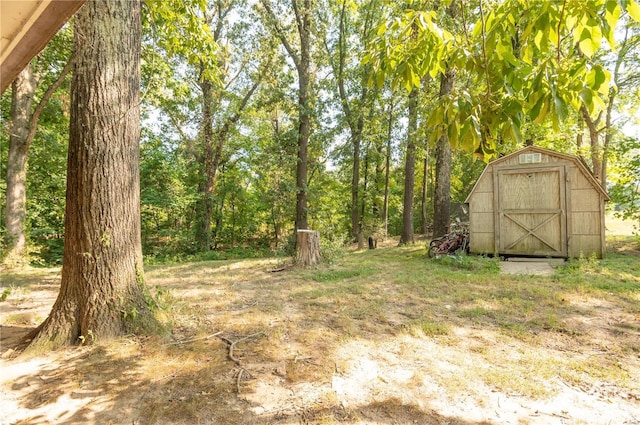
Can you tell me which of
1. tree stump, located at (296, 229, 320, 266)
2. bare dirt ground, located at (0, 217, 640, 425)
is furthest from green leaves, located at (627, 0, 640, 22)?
tree stump, located at (296, 229, 320, 266)

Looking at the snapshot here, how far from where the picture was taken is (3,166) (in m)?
10.8

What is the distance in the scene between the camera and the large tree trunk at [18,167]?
848cm

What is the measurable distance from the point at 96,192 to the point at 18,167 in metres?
8.78

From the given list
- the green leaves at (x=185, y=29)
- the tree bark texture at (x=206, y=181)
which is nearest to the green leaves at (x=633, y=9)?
the green leaves at (x=185, y=29)

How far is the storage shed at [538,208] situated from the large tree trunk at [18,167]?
12.9 metres

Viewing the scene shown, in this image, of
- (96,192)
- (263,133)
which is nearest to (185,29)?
(96,192)

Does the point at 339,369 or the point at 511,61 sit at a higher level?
the point at 511,61

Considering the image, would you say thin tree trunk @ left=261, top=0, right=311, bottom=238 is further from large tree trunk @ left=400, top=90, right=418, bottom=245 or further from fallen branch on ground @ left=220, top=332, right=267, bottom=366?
fallen branch on ground @ left=220, top=332, right=267, bottom=366

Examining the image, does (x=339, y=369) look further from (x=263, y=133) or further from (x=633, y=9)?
(x=263, y=133)

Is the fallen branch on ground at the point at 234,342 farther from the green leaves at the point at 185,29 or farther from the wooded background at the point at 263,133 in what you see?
the green leaves at the point at 185,29

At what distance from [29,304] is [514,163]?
34.3 ft

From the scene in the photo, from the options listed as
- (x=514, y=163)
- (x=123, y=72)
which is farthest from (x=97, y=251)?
(x=514, y=163)

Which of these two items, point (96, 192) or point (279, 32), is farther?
point (279, 32)

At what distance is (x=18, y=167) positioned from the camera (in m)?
8.61
